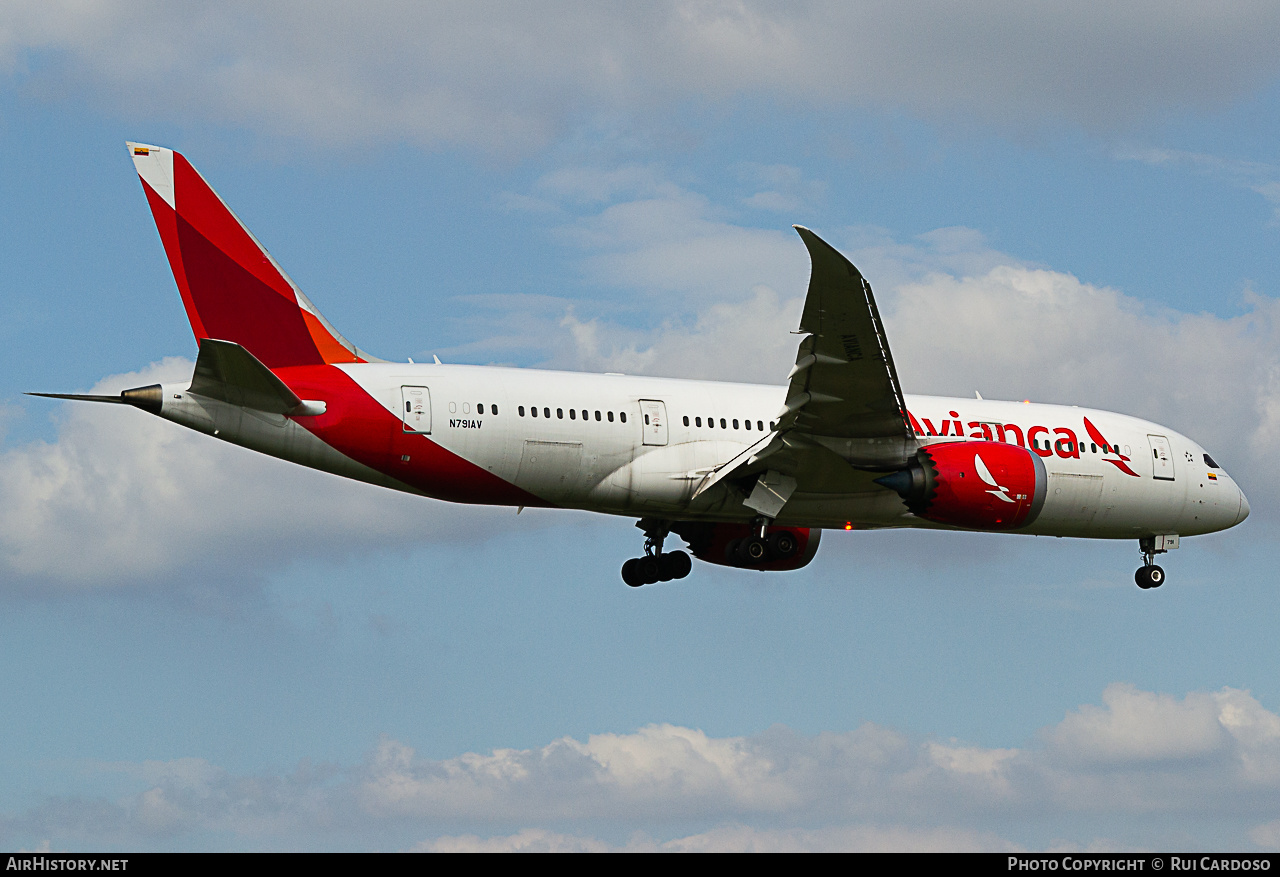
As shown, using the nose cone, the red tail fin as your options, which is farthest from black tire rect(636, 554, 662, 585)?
the nose cone

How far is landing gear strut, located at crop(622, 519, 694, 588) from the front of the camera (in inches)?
Answer: 1409

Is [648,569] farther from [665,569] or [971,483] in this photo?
[971,483]

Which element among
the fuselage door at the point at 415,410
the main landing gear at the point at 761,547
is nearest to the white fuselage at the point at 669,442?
the fuselage door at the point at 415,410

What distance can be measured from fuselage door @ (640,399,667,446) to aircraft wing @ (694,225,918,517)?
1287mm

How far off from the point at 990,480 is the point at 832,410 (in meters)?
3.96

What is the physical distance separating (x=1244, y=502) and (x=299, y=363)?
882 inches

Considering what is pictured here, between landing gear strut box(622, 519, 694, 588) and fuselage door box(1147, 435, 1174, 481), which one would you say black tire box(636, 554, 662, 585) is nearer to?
landing gear strut box(622, 519, 694, 588)

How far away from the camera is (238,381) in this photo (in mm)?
27344

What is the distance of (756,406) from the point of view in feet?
107

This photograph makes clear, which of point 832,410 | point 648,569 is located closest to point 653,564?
point 648,569

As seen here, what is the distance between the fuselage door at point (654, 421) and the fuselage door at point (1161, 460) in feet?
39.5

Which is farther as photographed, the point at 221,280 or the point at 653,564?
the point at 653,564
